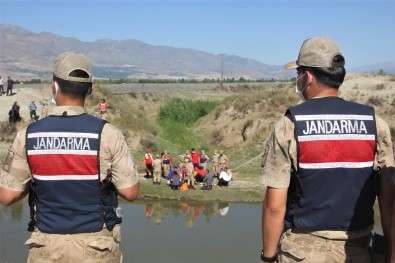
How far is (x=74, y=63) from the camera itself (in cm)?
337

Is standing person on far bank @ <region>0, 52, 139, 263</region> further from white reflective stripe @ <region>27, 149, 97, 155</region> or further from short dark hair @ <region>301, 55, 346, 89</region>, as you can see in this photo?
short dark hair @ <region>301, 55, 346, 89</region>

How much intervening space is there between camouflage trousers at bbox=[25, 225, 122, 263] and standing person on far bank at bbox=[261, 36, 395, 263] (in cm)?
102

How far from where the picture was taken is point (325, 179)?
3.11m

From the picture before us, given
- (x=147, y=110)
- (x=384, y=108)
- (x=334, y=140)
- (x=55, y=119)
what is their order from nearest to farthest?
1. (x=334, y=140)
2. (x=55, y=119)
3. (x=384, y=108)
4. (x=147, y=110)

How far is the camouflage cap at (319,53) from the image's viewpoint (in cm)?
323

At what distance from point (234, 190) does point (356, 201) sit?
1557cm

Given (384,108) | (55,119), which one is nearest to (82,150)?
(55,119)

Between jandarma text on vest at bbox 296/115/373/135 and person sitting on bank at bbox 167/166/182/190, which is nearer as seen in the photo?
jandarma text on vest at bbox 296/115/373/135

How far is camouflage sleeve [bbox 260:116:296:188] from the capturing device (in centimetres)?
307

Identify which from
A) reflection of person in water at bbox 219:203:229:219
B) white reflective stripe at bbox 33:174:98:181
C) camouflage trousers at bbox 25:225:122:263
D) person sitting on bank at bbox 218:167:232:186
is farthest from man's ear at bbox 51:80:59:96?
person sitting on bank at bbox 218:167:232:186

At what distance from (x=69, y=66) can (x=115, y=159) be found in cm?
69

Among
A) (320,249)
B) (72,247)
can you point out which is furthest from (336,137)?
(72,247)

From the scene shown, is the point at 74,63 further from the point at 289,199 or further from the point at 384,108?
the point at 384,108

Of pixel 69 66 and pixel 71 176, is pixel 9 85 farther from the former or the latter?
pixel 71 176
